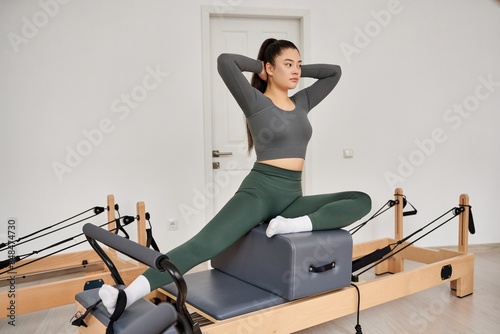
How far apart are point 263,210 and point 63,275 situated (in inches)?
77.0

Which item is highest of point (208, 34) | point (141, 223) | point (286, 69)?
point (208, 34)

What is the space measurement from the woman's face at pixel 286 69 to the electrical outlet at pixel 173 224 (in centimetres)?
175

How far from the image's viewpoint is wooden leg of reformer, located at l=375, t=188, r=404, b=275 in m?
2.99

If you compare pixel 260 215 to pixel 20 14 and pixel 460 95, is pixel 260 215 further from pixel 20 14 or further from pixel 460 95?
pixel 460 95

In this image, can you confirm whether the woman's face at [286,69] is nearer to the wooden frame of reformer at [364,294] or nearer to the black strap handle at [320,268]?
the black strap handle at [320,268]

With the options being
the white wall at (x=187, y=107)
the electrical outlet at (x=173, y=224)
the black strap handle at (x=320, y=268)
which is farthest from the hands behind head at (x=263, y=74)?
the electrical outlet at (x=173, y=224)

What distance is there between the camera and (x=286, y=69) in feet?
6.95

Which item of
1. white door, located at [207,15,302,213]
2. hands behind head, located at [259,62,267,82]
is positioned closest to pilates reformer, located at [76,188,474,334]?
hands behind head, located at [259,62,267,82]

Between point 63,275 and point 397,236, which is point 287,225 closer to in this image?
point 397,236

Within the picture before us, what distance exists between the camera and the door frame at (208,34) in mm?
3469

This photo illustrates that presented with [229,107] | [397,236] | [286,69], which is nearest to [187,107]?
[229,107]

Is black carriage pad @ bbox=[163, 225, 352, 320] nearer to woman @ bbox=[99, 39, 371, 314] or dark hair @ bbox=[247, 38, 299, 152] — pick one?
woman @ bbox=[99, 39, 371, 314]

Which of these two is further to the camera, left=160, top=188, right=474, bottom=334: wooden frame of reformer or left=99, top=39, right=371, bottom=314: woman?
left=99, top=39, right=371, bottom=314: woman

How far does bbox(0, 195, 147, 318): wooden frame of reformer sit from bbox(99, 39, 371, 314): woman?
792mm
